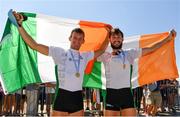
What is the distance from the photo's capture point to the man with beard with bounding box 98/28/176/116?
5.28m

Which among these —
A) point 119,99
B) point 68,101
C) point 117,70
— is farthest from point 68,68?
point 119,99

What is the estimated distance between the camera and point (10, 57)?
729cm

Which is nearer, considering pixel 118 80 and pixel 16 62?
pixel 118 80

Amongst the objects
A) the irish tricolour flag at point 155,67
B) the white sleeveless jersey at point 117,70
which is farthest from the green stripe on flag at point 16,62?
the white sleeveless jersey at point 117,70

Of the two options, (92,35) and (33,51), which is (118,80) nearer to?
(92,35)

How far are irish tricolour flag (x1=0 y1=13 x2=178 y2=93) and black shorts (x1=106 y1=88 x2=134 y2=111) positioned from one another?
136cm

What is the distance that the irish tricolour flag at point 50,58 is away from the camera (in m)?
6.98

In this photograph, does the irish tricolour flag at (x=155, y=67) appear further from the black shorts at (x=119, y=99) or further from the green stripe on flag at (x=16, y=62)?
the black shorts at (x=119, y=99)

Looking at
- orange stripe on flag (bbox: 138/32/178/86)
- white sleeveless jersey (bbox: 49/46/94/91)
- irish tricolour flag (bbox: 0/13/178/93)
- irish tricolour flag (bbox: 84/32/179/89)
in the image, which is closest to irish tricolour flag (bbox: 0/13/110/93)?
irish tricolour flag (bbox: 0/13/178/93)

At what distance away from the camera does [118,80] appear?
5391 millimetres

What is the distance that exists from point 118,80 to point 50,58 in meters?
2.52

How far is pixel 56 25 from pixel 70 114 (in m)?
3.41

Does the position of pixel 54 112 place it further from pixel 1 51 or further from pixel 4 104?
pixel 4 104

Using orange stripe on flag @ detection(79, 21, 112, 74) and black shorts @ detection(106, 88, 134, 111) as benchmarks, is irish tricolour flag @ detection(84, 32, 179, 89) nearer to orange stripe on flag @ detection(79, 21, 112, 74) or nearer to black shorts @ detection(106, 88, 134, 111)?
orange stripe on flag @ detection(79, 21, 112, 74)
